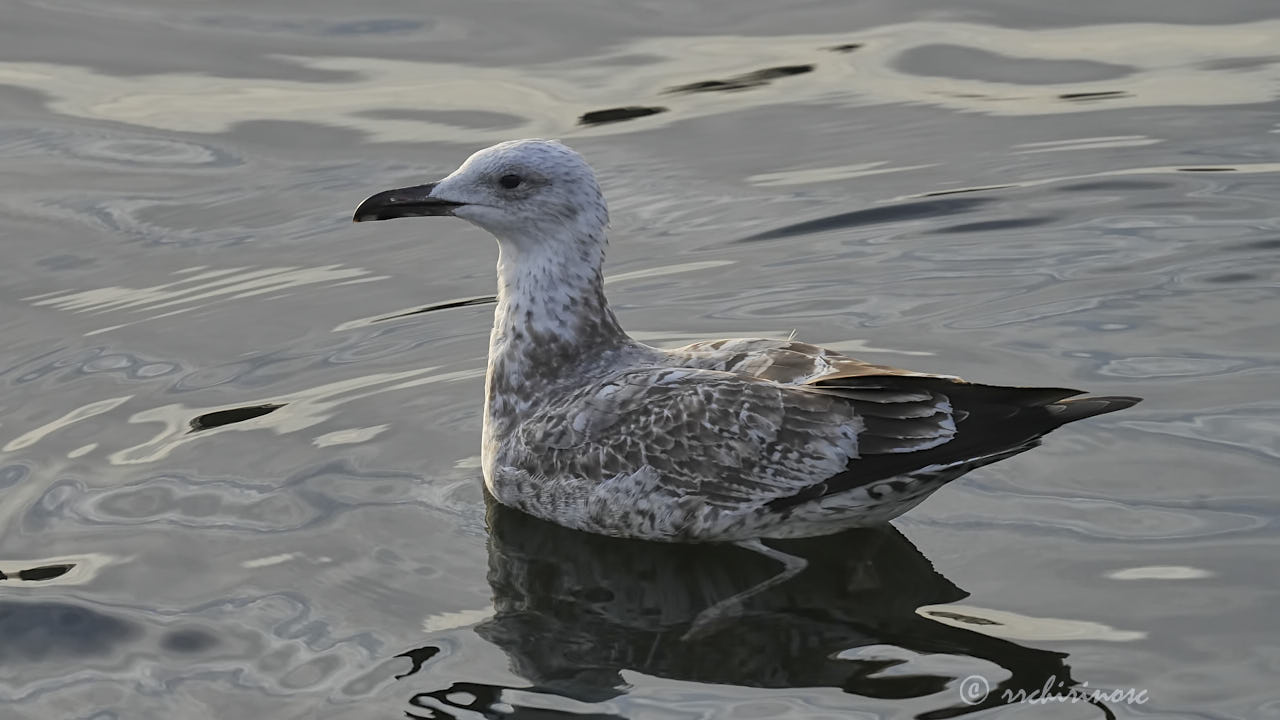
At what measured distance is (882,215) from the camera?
12.1 metres

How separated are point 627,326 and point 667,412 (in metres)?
2.79

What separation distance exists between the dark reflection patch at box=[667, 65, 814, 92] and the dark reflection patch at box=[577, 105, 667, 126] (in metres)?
0.45

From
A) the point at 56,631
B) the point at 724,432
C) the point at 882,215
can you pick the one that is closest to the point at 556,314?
the point at 724,432

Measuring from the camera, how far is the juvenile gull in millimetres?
7582

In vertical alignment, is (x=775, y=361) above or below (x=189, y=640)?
above

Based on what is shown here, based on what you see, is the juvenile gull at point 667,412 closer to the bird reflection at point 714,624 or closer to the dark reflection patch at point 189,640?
the bird reflection at point 714,624

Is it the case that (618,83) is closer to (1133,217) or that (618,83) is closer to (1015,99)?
(1015,99)

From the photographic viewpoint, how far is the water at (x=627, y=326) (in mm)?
7336

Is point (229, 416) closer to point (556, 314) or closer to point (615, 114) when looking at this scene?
point (556, 314)

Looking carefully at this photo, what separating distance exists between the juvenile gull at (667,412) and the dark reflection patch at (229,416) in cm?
158

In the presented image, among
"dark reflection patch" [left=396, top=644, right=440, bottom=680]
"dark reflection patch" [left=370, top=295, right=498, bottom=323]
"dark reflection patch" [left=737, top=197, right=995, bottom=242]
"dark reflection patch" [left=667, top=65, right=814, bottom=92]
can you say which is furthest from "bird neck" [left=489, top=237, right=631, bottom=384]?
"dark reflection patch" [left=667, top=65, right=814, bottom=92]

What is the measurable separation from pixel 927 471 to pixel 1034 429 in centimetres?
46

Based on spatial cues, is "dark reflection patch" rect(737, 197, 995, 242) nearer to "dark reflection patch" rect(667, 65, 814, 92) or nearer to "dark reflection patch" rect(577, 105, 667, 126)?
"dark reflection patch" rect(577, 105, 667, 126)

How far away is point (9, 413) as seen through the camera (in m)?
9.91
